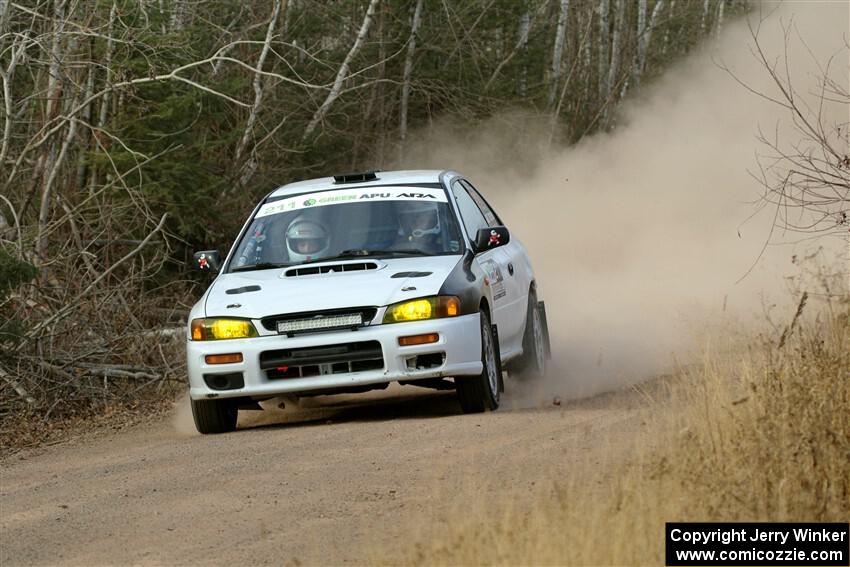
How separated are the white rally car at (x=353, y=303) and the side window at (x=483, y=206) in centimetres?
93

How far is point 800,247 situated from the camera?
74.4 feet

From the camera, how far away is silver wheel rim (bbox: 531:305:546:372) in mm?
12992

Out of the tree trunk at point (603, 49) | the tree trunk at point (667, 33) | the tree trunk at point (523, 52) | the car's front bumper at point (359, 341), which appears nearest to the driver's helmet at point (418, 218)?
the car's front bumper at point (359, 341)

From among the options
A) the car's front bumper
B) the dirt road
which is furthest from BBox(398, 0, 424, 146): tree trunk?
the dirt road

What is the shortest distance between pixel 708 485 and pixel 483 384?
12.9 ft

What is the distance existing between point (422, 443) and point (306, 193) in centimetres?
308

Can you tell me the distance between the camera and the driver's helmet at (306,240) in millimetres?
11492

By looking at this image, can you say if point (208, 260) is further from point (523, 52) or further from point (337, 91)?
point (523, 52)

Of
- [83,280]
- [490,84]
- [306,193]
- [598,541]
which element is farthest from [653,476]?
[490,84]

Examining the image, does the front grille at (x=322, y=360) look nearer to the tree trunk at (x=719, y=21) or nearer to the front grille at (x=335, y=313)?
the front grille at (x=335, y=313)

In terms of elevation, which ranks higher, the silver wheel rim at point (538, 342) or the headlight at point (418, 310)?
the headlight at point (418, 310)

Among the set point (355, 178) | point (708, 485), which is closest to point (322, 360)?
point (355, 178)

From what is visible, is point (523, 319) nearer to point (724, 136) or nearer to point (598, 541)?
point (598, 541)

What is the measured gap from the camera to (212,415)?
35.9 feet
